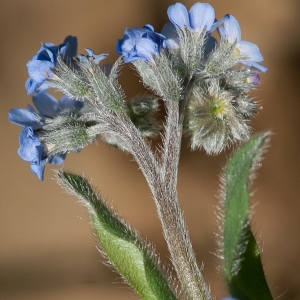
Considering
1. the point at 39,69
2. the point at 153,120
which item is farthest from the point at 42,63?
the point at 153,120

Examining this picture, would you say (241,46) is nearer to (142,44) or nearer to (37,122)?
(142,44)

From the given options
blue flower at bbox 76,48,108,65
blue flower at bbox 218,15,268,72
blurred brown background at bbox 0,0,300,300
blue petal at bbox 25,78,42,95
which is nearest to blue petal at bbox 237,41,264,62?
blue flower at bbox 218,15,268,72

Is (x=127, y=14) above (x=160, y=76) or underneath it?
above

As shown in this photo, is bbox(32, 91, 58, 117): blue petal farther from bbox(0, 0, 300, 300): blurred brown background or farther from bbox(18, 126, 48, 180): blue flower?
bbox(0, 0, 300, 300): blurred brown background

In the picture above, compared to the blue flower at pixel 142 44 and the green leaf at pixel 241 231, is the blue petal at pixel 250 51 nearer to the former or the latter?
the blue flower at pixel 142 44

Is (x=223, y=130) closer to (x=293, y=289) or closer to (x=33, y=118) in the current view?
(x=33, y=118)

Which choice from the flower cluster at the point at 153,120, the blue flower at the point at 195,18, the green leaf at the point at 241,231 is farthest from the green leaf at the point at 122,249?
the blue flower at the point at 195,18

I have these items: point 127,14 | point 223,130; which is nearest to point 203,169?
point 127,14
